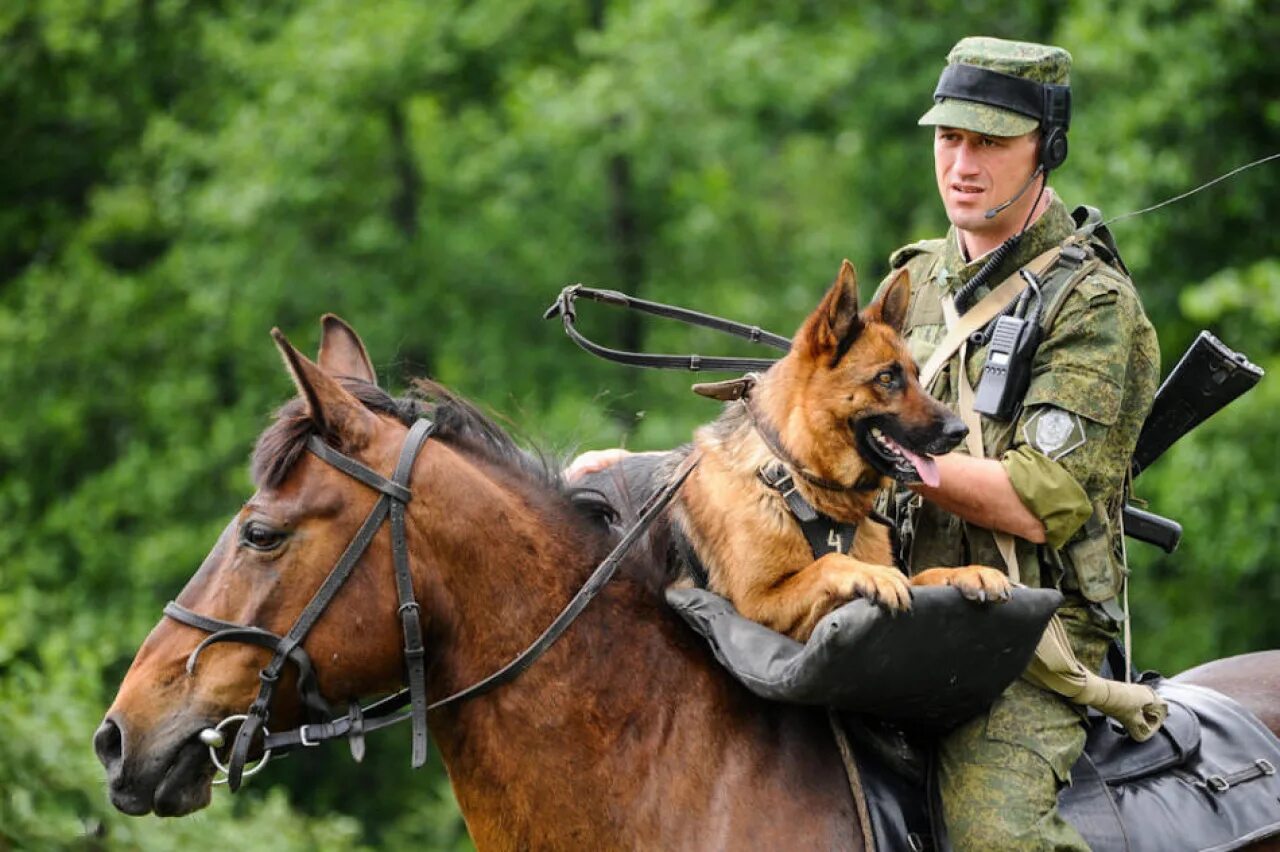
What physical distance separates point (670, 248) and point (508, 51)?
326 cm

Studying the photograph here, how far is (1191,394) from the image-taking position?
195 inches

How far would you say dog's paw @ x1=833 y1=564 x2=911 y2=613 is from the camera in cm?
391

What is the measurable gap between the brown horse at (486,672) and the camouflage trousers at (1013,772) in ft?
0.97

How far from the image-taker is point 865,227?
63.2ft

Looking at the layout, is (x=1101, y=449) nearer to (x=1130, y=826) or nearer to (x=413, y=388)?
(x=1130, y=826)

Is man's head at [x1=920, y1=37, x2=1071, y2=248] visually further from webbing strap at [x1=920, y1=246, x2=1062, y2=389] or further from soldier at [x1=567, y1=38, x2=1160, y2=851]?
webbing strap at [x1=920, y1=246, x2=1062, y2=389]

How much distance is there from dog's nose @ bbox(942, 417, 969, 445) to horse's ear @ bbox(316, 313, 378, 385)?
1659 millimetres

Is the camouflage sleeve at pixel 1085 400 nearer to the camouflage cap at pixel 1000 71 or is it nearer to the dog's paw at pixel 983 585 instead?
the dog's paw at pixel 983 585

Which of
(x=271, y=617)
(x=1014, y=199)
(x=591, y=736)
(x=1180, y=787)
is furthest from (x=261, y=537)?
(x=1180, y=787)

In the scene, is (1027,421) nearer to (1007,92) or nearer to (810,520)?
(810,520)

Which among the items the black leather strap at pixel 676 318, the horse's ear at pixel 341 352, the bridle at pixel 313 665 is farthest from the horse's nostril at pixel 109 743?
the black leather strap at pixel 676 318

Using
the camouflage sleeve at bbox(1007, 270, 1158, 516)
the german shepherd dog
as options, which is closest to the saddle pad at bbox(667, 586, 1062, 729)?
the german shepherd dog

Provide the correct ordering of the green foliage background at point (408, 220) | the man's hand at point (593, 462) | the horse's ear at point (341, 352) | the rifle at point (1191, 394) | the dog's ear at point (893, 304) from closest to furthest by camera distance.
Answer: the dog's ear at point (893, 304) → the horse's ear at point (341, 352) → the rifle at point (1191, 394) → the man's hand at point (593, 462) → the green foliage background at point (408, 220)

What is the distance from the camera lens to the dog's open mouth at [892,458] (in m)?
4.15
